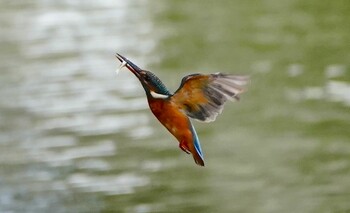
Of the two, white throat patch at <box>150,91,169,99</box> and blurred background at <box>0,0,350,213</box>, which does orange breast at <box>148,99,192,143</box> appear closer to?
white throat patch at <box>150,91,169,99</box>

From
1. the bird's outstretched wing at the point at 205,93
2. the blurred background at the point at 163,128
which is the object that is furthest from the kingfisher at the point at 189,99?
the blurred background at the point at 163,128

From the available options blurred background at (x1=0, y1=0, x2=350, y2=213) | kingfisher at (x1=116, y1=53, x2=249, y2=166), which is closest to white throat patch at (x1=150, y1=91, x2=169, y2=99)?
kingfisher at (x1=116, y1=53, x2=249, y2=166)

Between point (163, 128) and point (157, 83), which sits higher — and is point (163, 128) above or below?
above

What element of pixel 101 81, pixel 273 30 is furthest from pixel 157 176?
pixel 273 30

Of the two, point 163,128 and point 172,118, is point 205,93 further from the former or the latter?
point 163,128

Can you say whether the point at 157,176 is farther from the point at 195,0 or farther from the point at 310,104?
the point at 195,0

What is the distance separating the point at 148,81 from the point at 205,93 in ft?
0.17

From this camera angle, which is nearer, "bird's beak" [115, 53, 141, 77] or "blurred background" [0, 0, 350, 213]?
"bird's beak" [115, 53, 141, 77]

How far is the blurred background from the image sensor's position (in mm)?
6199

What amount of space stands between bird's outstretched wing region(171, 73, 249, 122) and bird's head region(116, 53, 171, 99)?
1 centimetres

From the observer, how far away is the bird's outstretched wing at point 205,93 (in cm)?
94

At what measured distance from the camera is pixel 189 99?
3.14 ft

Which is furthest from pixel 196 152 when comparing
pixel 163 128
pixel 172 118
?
pixel 163 128

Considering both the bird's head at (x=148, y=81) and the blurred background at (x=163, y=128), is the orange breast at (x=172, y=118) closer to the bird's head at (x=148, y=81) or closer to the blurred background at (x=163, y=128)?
the bird's head at (x=148, y=81)
